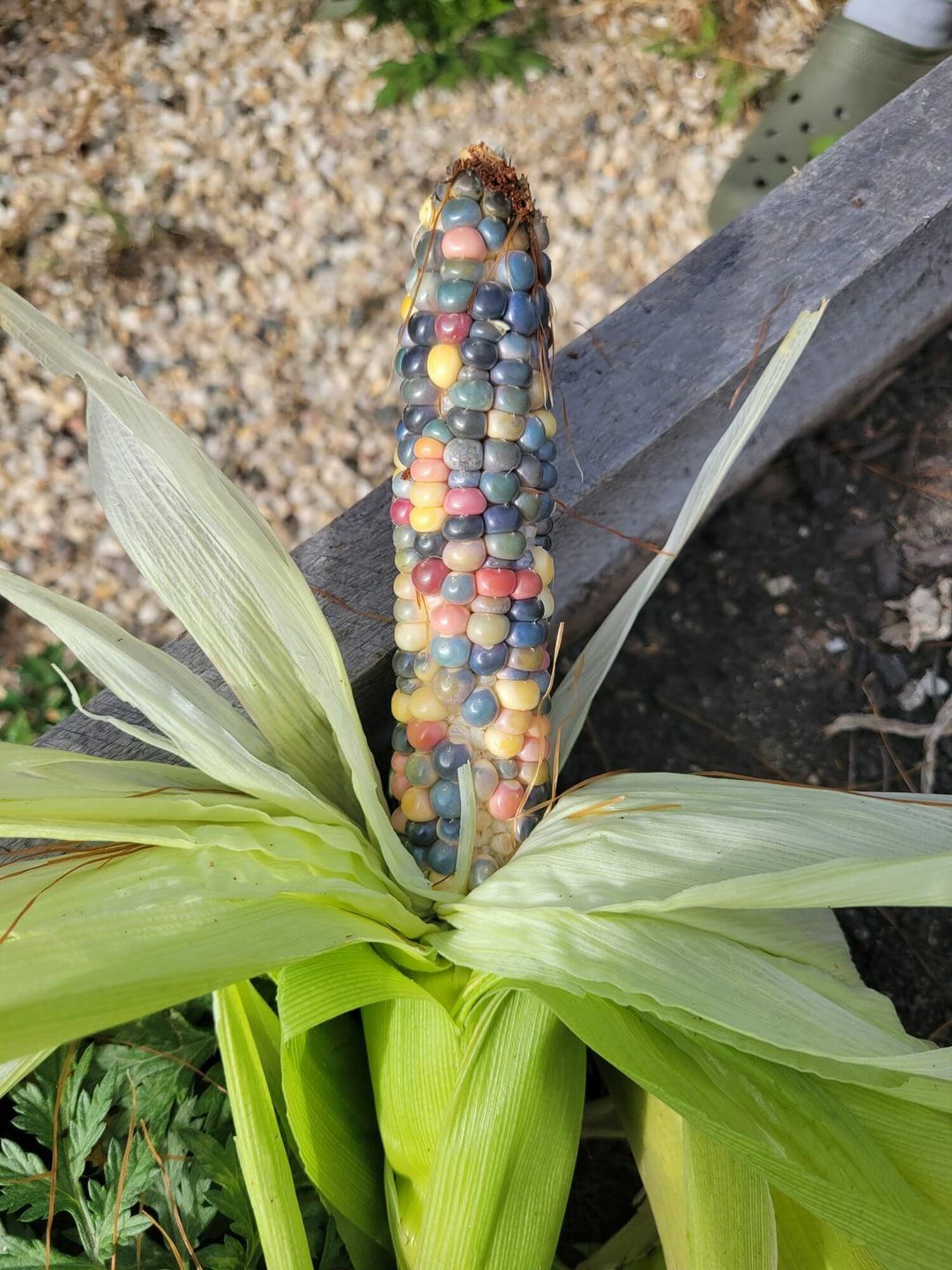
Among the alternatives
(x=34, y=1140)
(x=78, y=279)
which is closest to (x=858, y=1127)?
(x=34, y=1140)

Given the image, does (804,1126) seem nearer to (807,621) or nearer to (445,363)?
(445,363)

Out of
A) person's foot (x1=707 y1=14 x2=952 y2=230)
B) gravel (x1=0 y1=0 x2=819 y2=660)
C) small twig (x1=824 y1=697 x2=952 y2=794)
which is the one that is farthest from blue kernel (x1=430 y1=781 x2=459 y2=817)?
person's foot (x1=707 y1=14 x2=952 y2=230)

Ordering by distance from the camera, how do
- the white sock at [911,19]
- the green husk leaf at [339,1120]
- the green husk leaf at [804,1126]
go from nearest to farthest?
1. the green husk leaf at [804,1126]
2. the green husk leaf at [339,1120]
3. the white sock at [911,19]

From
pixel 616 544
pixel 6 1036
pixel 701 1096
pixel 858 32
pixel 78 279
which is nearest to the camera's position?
pixel 6 1036

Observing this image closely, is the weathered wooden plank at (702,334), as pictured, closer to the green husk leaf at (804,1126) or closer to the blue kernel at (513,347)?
the blue kernel at (513,347)

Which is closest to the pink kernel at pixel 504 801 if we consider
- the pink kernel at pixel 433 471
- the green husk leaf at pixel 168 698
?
the green husk leaf at pixel 168 698

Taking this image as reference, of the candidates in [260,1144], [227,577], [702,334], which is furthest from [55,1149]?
[702,334]

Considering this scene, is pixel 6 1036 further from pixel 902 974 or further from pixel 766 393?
pixel 902 974
